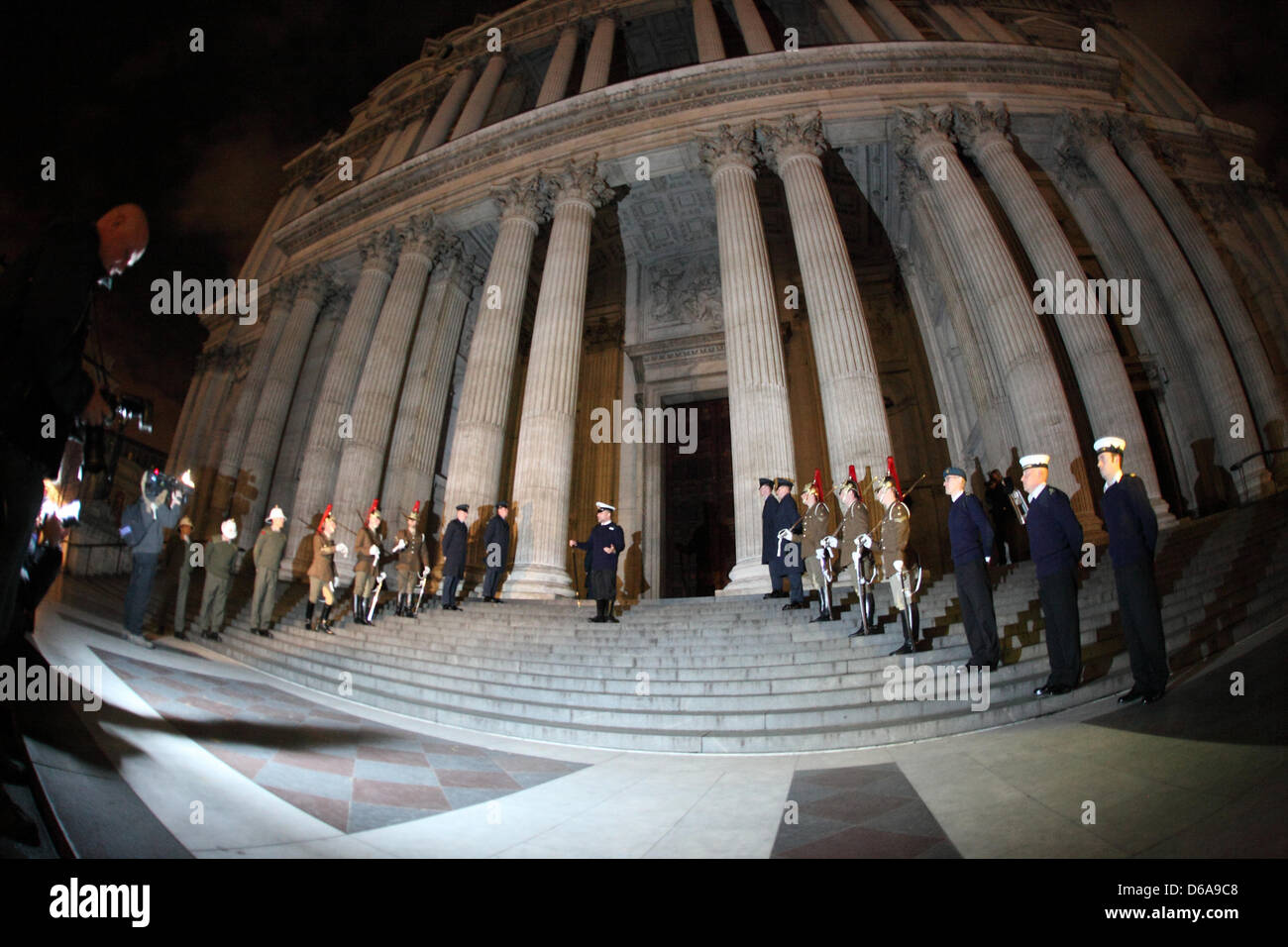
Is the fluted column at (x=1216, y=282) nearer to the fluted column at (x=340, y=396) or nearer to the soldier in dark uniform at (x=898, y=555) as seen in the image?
the soldier in dark uniform at (x=898, y=555)

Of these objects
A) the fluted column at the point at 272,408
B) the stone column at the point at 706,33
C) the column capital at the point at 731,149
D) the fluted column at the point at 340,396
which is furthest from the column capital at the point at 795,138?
the fluted column at the point at 272,408

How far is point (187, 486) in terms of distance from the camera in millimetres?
7695

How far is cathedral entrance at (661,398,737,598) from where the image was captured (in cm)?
1791

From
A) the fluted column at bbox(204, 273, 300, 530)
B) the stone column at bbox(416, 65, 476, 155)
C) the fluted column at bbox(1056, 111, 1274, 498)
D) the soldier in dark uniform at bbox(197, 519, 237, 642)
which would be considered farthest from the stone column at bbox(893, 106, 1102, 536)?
the fluted column at bbox(204, 273, 300, 530)

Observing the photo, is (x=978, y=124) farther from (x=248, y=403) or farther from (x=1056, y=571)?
(x=248, y=403)

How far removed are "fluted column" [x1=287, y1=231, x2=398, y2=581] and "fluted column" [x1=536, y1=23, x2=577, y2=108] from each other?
23.7 ft

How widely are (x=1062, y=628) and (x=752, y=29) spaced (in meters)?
21.1

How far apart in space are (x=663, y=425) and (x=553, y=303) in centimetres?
698

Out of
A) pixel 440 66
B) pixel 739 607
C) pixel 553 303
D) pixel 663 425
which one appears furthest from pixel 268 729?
pixel 440 66

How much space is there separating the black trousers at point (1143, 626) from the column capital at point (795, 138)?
44.0ft

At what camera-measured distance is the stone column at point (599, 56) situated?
1822 cm

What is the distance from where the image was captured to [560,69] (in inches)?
788

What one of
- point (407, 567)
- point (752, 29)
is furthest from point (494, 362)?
point (752, 29)
